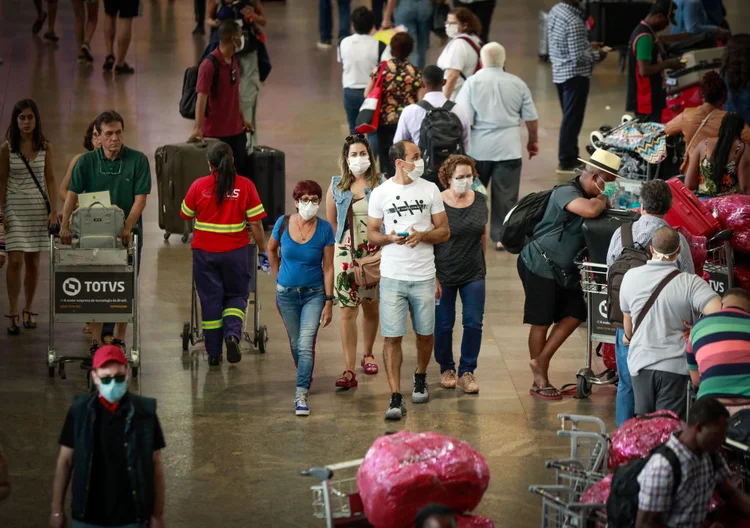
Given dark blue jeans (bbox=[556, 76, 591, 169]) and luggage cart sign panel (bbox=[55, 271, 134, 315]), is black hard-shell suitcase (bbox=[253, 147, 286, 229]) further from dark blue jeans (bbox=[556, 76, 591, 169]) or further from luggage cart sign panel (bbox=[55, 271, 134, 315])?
luggage cart sign panel (bbox=[55, 271, 134, 315])

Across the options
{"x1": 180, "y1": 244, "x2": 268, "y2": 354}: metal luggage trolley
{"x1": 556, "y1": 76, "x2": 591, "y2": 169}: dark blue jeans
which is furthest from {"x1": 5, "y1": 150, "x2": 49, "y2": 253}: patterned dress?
{"x1": 556, "y1": 76, "x2": 591, "y2": 169}: dark blue jeans

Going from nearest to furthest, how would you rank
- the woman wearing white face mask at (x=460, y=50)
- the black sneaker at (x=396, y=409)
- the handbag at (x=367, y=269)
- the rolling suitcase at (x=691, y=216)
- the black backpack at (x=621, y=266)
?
the black backpack at (x=621, y=266) < the black sneaker at (x=396, y=409) < the rolling suitcase at (x=691, y=216) < the handbag at (x=367, y=269) < the woman wearing white face mask at (x=460, y=50)

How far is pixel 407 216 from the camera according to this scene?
8805mm

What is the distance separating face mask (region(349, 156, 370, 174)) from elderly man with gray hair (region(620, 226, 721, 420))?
2481mm

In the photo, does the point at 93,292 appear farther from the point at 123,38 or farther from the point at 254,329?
Result: the point at 123,38

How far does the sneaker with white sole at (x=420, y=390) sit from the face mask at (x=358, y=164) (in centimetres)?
153

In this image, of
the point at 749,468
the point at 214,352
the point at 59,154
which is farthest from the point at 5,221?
the point at 749,468

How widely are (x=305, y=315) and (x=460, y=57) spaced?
559 cm

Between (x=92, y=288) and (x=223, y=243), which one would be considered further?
(x=223, y=243)

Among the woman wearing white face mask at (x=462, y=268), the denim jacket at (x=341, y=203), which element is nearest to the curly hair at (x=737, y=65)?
the woman wearing white face mask at (x=462, y=268)

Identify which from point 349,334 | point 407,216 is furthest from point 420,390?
point 407,216

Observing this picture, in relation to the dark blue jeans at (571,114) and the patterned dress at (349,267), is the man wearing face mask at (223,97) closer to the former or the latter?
the patterned dress at (349,267)

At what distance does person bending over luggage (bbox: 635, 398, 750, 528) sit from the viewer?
5.90m

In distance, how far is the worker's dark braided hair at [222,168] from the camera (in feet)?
31.0
